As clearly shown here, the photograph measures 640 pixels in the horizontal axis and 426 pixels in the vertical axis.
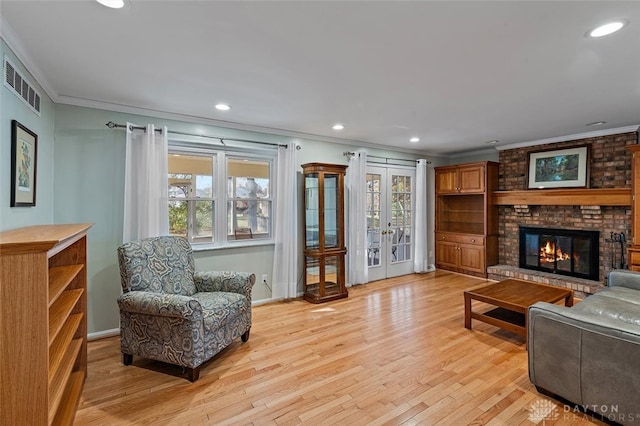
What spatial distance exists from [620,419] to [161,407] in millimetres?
2833

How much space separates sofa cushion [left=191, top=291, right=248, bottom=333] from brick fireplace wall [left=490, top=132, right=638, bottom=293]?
16.1 feet

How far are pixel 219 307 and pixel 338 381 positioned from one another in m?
1.14

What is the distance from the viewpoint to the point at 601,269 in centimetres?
445

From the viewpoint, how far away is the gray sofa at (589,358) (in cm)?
177

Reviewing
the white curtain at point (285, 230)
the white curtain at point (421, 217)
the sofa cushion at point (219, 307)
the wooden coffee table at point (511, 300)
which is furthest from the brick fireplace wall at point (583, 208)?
the sofa cushion at point (219, 307)

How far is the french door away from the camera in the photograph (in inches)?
212

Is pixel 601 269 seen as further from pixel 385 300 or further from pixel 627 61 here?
pixel 627 61

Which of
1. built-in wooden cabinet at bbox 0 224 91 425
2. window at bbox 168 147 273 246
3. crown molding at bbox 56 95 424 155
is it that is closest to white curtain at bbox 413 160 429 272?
crown molding at bbox 56 95 424 155

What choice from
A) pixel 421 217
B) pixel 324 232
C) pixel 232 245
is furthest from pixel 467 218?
pixel 232 245

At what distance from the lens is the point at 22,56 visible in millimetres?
2100

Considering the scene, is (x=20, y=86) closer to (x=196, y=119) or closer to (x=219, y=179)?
(x=196, y=119)

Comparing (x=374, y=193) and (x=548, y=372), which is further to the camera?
(x=374, y=193)

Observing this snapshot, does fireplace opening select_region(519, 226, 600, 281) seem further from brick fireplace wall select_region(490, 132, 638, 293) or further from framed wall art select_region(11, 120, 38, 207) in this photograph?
framed wall art select_region(11, 120, 38, 207)

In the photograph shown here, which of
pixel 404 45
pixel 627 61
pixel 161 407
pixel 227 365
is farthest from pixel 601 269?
pixel 161 407
